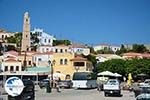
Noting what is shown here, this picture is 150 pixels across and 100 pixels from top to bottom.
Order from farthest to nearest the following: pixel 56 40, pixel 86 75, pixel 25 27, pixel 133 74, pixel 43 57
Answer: pixel 56 40
pixel 25 27
pixel 43 57
pixel 133 74
pixel 86 75

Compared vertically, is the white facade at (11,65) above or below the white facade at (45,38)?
below

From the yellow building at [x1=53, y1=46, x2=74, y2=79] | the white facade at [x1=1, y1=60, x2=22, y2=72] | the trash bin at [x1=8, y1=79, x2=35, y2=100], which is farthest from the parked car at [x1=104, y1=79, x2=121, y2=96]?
the white facade at [x1=1, y1=60, x2=22, y2=72]

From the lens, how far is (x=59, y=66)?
275 ft

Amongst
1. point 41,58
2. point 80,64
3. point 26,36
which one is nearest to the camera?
point 80,64

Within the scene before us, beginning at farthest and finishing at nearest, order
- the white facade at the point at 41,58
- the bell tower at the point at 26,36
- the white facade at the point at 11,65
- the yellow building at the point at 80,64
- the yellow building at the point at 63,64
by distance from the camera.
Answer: the bell tower at the point at 26,36 < the white facade at the point at 41,58 < the white facade at the point at 11,65 < the yellow building at the point at 80,64 < the yellow building at the point at 63,64

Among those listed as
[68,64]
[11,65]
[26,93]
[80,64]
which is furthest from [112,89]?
[11,65]

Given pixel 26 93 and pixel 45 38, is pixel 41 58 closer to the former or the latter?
pixel 45 38

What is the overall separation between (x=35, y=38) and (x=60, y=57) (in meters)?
66.2

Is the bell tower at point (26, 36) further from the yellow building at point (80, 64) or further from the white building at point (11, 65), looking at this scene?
the yellow building at point (80, 64)

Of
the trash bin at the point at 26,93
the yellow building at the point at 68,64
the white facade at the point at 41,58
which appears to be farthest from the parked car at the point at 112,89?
the white facade at the point at 41,58

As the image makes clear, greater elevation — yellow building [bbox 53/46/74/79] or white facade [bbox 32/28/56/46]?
white facade [bbox 32/28/56/46]

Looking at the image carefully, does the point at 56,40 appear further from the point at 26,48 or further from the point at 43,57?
the point at 43,57

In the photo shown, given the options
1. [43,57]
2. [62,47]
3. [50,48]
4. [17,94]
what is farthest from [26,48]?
[17,94]

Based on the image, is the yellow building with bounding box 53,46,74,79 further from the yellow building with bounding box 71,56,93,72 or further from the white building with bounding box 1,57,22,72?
the white building with bounding box 1,57,22,72
